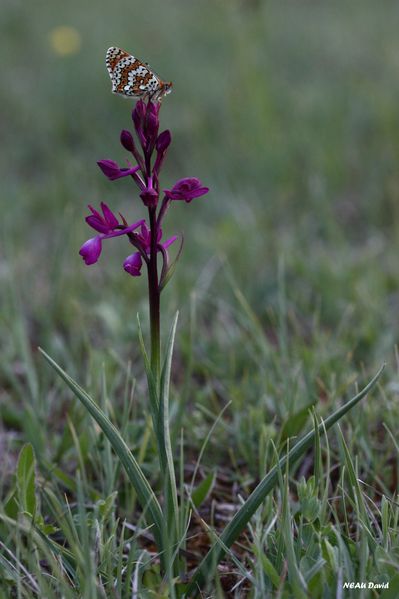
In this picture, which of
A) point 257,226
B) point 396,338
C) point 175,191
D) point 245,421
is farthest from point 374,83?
point 175,191

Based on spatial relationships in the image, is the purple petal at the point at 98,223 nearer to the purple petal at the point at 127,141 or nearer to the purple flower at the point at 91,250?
the purple flower at the point at 91,250

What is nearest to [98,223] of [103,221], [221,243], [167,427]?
[103,221]

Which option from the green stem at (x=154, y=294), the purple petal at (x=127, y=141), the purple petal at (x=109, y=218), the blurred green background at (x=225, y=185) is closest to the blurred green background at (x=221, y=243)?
the blurred green background at (x=225, y=185)

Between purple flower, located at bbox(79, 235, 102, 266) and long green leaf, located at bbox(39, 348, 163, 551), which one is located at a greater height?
purple flower, located at bbox(79, 235, 102, 266)

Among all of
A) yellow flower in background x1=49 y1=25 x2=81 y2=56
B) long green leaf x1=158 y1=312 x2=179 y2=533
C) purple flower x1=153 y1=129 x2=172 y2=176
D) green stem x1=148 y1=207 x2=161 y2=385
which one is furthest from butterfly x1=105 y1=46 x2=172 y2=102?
yellow flower in background x1=49 y1=25 x2=81 y2=56

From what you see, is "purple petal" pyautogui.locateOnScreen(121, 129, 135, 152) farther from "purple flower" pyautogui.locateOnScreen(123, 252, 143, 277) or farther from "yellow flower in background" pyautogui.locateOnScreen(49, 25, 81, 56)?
"yellow flower in background" pyautogui.locateOnScreen(49, 25, 81, 56)

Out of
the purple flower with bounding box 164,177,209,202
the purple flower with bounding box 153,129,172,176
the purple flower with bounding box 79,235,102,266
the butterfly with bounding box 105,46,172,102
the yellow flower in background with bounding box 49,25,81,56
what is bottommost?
the purple flower with bounding box 79,235,102,266

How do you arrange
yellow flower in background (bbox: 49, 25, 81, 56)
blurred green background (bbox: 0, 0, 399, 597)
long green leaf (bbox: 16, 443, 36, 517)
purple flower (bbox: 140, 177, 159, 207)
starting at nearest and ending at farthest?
purple flower (bbox: 140, 177, 159, 207), long green leaf (bbox: 16, 443, 36, 517), blurred green background (bbox: 0, 0, 399, 597), yellow flower in background (bbox: 49, 25, 81, 56)

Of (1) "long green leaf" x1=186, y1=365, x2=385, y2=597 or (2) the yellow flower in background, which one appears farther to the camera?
(2) the yellow flower in background
